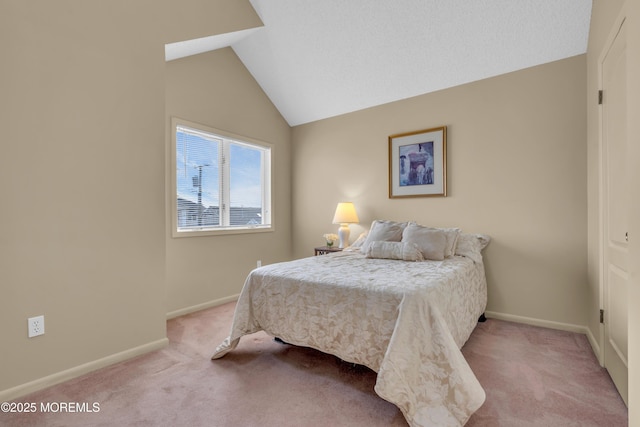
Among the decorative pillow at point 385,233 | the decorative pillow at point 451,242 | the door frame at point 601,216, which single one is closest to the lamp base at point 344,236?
the decorative pillow at point 385,233

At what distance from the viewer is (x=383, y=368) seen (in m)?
1.58

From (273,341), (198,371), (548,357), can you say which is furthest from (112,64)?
(548,357)

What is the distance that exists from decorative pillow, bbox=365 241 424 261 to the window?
1807 millimetres

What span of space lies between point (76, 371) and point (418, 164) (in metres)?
3.48

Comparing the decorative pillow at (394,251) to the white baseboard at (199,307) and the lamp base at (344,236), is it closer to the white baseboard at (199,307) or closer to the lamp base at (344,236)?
the lamp base at (344,236)

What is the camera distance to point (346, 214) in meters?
3.85

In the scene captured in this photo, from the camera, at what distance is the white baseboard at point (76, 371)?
180cm

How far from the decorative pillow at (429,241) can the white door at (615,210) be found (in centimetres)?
107

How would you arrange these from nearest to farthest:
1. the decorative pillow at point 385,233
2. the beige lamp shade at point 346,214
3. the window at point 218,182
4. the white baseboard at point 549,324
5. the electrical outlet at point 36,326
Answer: the electrical outlet at point 36,326 → the white baseboard at point 549,324 → the decorative pillow at point 385,233 → the window at point 218,182 → the beige lamp shade at point 346,214

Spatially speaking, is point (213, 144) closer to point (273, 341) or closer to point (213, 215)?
point (213, 215)

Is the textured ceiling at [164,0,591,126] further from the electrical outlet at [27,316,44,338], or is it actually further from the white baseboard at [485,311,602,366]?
the electrical outlet at [27,316,44,338]

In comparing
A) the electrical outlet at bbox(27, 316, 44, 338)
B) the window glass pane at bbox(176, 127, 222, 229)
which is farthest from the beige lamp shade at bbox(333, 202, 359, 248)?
the electrical outlet at bbox(27, 316, 44, 338)

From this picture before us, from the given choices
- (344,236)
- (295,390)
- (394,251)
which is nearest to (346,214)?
(344,236)

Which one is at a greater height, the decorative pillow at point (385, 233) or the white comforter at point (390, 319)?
the decorative pillow at point (385, 233)
